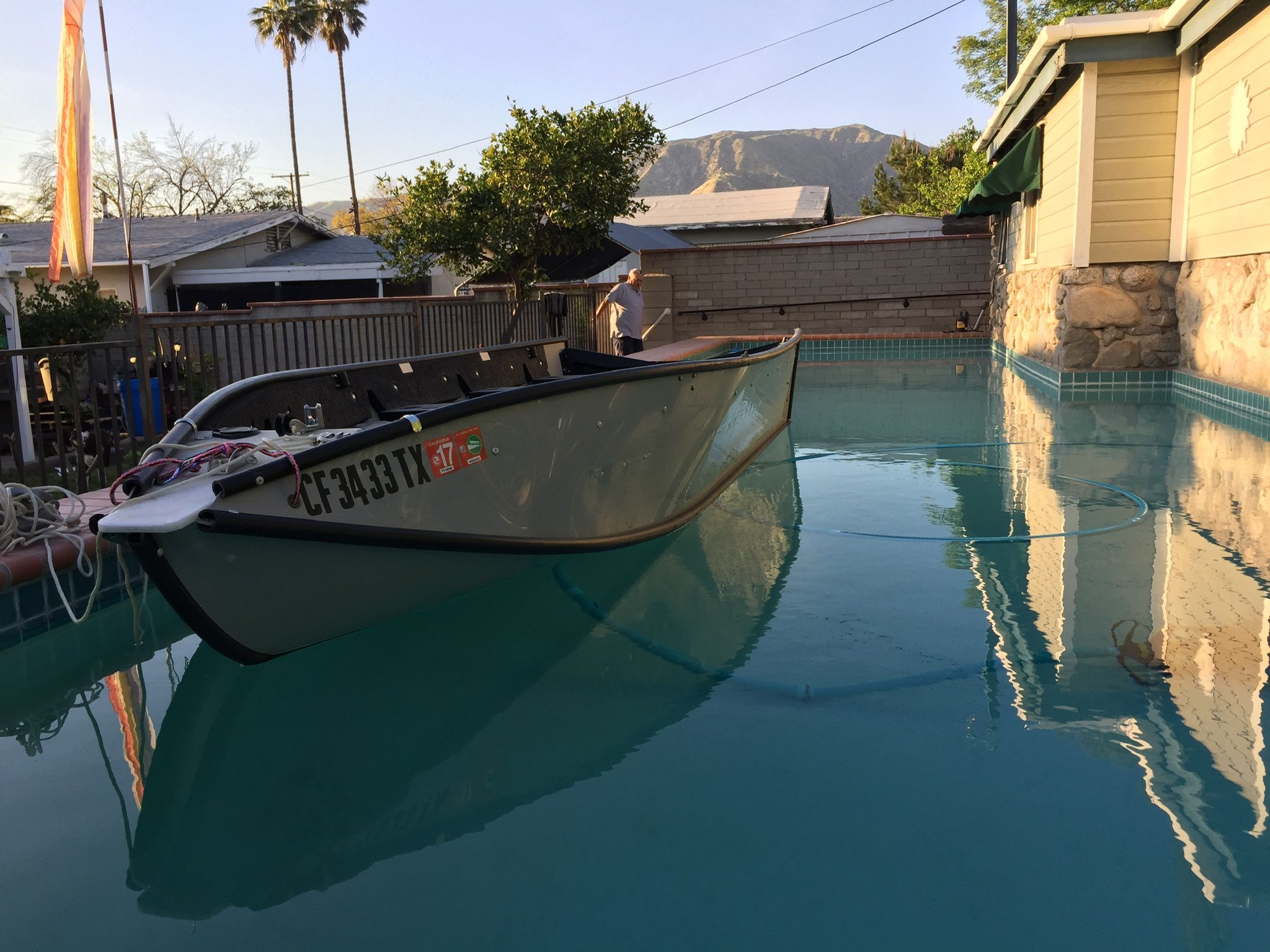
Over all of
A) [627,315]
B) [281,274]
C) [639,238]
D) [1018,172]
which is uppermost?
[1018,172]

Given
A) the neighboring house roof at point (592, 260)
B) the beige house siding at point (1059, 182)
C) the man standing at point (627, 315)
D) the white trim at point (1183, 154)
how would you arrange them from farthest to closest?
the neighboring house roof at point (592, 260), the man standing at point (627, 315), the beige house siding at point (1059, 182), the white trim at point (1183, 154)

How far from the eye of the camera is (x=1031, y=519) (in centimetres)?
502

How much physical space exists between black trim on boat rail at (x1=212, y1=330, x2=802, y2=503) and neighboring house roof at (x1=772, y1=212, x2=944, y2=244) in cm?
2050

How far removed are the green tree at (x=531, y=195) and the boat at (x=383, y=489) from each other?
10.6m

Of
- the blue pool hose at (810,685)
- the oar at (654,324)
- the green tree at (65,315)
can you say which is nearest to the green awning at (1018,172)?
the oar at (654,324)

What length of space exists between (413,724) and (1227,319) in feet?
26.1

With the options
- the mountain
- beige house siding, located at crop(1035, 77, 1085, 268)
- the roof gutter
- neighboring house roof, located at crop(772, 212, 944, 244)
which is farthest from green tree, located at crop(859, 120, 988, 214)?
the mountain

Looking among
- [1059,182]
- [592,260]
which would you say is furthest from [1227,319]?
[592,260]

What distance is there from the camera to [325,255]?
24781 millimetres

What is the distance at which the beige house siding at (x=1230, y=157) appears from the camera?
734 cm

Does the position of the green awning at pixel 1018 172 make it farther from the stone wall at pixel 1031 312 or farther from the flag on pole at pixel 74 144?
the flag on pole at pixel 74 144

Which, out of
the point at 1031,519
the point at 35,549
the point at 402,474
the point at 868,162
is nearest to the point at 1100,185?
the point at 1031,519

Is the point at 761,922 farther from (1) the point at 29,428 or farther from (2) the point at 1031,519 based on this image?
(1) the point at 29,428

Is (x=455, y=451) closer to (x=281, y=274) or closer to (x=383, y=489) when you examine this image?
(x=383, y=489)
